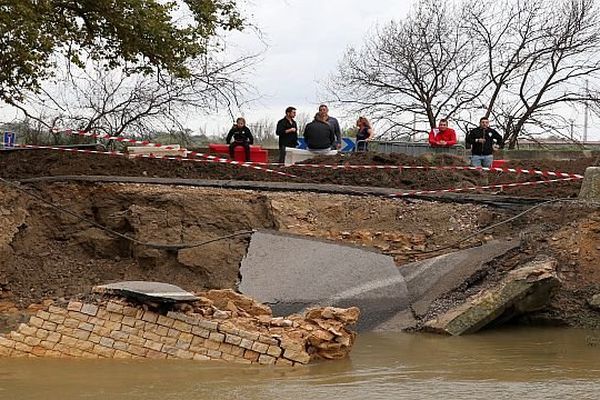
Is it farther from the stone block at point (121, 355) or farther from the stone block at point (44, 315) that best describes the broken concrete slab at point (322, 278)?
the stone block at point (44, 315)

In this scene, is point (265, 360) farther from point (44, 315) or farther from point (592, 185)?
point (592, 185)

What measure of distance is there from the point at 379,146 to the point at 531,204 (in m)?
11.9

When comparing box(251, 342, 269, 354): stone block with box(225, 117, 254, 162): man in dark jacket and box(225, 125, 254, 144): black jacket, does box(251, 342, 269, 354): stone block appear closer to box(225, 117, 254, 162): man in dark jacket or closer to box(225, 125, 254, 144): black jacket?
box(225, 117, 254, 162): man in dark jacket

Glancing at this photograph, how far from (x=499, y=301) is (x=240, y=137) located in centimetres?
886

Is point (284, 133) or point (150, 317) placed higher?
point (284, 133)

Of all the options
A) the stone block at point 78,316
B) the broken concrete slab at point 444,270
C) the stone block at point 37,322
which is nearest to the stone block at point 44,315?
the stone block at point 37,322

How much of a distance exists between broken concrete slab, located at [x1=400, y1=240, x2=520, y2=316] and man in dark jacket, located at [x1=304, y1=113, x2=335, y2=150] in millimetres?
6325

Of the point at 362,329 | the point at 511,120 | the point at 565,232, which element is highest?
the point at 511,120

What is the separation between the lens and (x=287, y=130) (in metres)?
19.0

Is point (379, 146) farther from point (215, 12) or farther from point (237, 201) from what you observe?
point (237, 201)

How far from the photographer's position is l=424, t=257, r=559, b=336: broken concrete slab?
12.0 m

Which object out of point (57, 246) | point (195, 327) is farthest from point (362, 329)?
point (57, 246)

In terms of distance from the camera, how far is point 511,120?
28875mm

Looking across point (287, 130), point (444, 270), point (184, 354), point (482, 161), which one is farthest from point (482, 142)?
point (184, 354)
